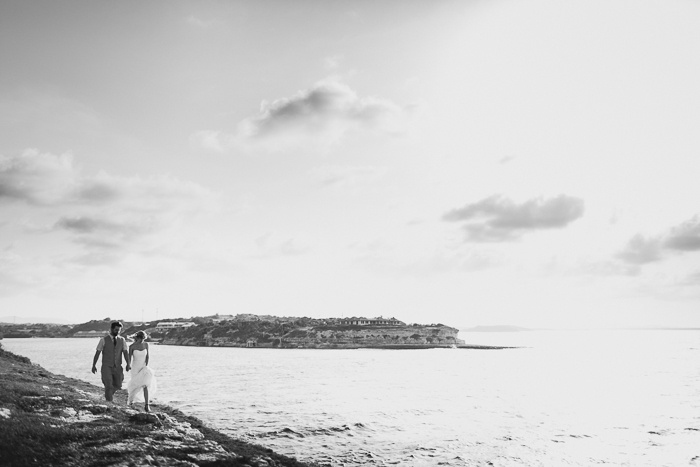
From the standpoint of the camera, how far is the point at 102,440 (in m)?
13.8

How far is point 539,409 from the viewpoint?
123ft

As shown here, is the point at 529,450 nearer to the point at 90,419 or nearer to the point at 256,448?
the point at 256,448

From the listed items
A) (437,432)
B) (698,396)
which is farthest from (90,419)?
(698,396)

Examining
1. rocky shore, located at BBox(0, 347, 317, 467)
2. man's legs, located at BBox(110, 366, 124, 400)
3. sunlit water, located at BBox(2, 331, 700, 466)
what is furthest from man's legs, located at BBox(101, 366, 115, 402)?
sunlit water, located at BBox(2, 331, 700, 466)

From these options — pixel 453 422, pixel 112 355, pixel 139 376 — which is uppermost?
pixel 112 355

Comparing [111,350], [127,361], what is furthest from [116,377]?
[111,350]

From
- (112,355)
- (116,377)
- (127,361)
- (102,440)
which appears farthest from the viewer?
(116,377)

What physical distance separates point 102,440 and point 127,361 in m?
5.33

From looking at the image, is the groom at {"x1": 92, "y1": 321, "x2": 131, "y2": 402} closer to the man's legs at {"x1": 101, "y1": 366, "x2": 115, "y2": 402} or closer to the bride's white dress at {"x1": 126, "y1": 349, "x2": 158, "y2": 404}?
the man's legs at {"x1": 101, "y1": 366, "x2": 115, "y2": 402}

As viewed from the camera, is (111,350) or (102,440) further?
(111,350)

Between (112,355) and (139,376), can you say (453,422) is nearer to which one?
(139,376)

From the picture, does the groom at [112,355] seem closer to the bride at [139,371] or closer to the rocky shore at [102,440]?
the bride at [139,371]

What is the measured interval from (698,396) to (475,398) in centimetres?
2233

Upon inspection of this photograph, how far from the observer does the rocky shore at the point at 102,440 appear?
12.2 meters
